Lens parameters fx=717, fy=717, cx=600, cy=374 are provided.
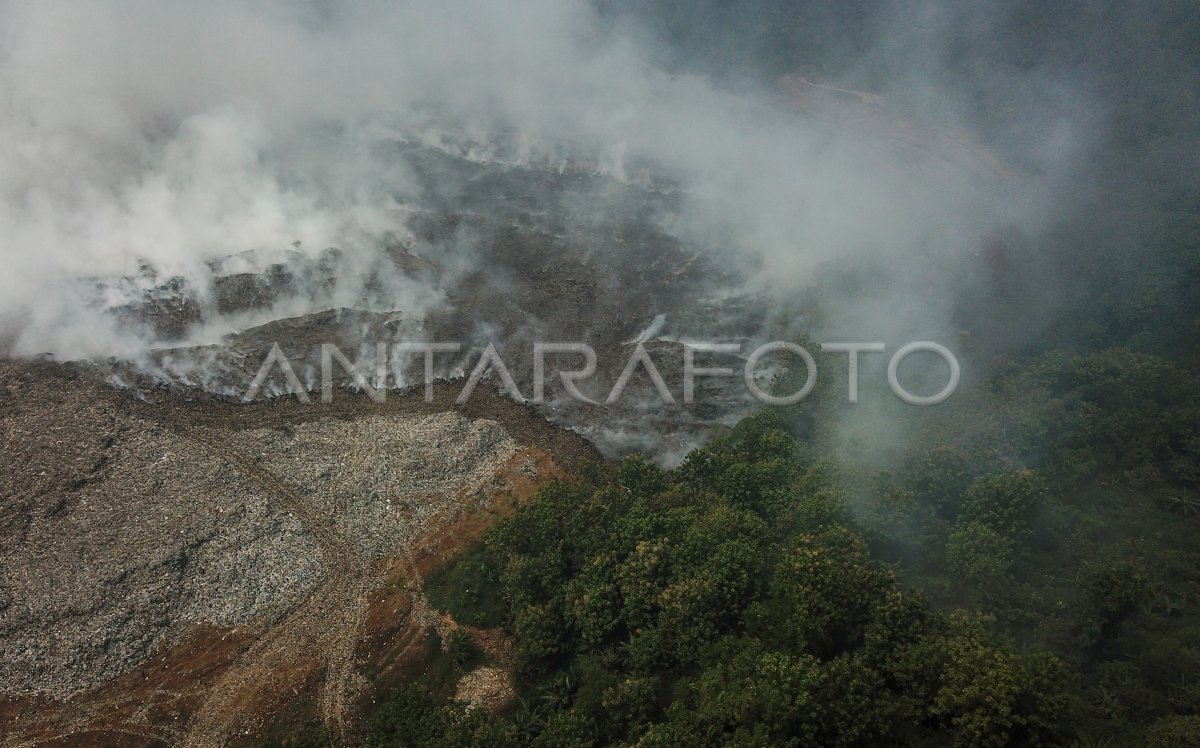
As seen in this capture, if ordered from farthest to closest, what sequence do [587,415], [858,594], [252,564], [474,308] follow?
[474,308]
[587,415]
[252,564]
[858,594]

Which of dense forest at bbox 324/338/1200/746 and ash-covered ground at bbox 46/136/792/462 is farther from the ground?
ash-covered ground at bbox 46/136/792/462

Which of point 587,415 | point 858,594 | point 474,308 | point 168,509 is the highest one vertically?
point 474,308

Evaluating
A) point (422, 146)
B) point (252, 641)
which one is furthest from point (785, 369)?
point (422, 146)

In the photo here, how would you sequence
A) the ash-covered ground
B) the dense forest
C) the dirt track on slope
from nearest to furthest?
1. the dense forest
2. the dirt track on slope
3. the ash-covered ground

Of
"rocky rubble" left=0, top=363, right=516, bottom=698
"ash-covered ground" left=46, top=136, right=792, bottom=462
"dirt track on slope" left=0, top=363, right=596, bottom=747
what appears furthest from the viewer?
"ash-covered ground" left=46, top=136, right=792, bottom=462

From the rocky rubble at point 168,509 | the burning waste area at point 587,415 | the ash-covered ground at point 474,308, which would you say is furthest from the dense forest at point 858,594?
the ash-covered ground at point 474,308

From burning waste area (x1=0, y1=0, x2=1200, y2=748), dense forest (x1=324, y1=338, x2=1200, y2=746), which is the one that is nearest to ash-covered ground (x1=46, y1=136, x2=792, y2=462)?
burning waste area (x1=0, y1=0, x2=1200, y2=748)

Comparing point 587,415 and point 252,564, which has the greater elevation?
point 587,415

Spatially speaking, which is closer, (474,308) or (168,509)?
(168,509)

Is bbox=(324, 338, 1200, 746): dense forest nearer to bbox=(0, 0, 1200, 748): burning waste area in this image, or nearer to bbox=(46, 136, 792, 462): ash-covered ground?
bbox=(0, 0, 1200, 748): burning waste area

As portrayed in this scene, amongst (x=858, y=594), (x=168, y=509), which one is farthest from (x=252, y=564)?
(x=858, y=594)

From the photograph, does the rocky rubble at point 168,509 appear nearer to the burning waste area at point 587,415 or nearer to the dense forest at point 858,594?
the burning waste area at point 587,415

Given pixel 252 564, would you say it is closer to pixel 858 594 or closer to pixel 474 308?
pixel 474 308
